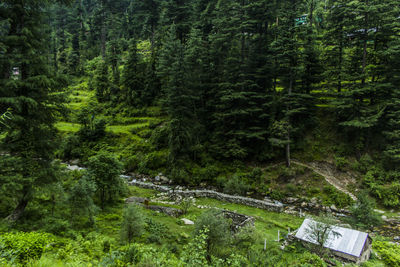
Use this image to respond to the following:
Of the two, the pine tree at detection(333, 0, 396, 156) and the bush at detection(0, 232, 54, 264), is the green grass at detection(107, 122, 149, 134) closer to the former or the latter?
the pine tree at detection(333, 0, 396, 156)

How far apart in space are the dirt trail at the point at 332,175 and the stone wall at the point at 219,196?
246 inches

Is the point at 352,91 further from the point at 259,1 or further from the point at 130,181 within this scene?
the point at 130,181

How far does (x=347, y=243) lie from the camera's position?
13.4m

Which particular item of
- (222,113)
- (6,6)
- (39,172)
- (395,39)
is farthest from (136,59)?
(395,39)

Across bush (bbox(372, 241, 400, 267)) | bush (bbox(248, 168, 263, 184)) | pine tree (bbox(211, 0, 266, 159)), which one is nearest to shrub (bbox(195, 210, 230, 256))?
bush (bbox(372, 241, 400, 267))

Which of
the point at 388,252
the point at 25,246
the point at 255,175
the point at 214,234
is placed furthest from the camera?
the point at 255,175

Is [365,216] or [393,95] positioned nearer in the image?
[365,216]

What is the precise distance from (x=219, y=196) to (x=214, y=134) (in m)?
9.23

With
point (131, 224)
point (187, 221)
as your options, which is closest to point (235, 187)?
point (187, 221)

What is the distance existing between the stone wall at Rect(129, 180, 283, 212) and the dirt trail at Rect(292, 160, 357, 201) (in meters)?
6.26

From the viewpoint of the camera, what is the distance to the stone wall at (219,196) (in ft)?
72.7

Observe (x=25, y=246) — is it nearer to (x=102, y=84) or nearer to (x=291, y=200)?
(x=291, y=200)

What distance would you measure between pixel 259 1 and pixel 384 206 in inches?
1136

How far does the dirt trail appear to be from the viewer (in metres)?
22.6
